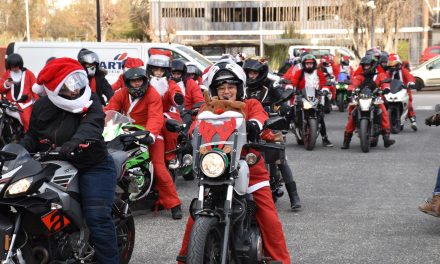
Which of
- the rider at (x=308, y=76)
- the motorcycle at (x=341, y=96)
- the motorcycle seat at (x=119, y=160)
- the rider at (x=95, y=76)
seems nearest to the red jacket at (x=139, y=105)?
the motorcycle seat at (x=119, y=160)

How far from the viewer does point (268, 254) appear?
5.99m

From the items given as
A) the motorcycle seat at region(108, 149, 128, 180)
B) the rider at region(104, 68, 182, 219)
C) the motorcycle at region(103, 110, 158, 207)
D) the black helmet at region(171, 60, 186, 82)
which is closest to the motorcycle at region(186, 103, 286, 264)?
the motorcycle seat at region(108, 149, 128, 180)

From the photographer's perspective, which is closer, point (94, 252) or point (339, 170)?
point (94, 252)

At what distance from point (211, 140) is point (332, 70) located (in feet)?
62.4

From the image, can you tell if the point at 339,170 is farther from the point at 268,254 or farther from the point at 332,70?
the point at 332,70

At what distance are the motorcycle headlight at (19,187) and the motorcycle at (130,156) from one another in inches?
49.9

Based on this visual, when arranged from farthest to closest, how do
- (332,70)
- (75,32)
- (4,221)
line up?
(75,32) < (332,70) < (4,221)

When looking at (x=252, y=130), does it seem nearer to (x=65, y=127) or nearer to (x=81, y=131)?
(x=81, y=131)

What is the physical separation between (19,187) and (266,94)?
405cm

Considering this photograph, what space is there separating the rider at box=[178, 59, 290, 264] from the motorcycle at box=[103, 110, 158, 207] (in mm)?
1022

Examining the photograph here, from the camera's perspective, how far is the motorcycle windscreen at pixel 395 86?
17781mm

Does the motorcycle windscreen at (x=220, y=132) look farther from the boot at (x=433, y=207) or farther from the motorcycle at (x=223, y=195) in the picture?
the boot at (x=433, y=207)

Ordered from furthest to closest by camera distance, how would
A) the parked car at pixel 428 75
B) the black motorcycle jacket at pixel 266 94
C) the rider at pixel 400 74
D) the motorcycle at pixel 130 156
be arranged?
the parked car at pixel 428 75 → the rider at pixel 400 74 → the black motorcycle jacket at pixel 266 94 → the motorcycle at pixel 130 156

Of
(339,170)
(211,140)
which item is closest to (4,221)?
(211,140)
